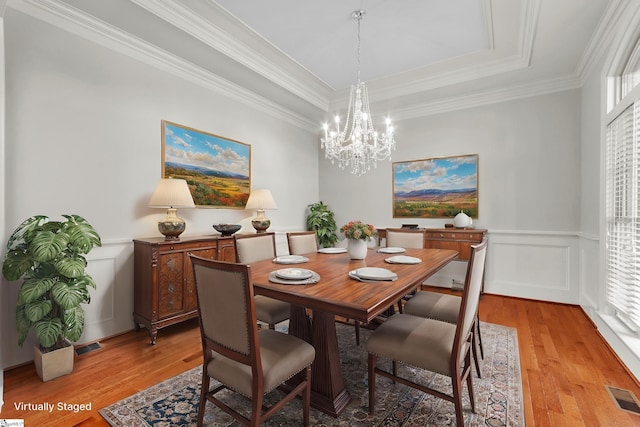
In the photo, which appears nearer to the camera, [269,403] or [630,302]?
[269,403]

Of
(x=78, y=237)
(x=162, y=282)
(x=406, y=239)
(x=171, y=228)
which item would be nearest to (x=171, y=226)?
(x=171, y=228)

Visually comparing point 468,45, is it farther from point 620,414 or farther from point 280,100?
point 620,414

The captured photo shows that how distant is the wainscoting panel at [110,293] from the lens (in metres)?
2.71

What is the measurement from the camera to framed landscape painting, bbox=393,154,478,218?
4.46m

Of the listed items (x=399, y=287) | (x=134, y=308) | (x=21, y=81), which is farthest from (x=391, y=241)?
(x=21, y=81)

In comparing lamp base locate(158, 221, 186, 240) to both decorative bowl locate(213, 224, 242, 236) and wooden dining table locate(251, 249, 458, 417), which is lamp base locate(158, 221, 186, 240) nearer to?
decorative bowl locate(213, 224, 242, 236)

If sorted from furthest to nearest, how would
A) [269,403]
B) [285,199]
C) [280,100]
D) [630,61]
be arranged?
1. [285,199]
2. [280,100]
3. [630,61]
4. [269,403]

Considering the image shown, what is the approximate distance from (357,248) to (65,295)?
6.98 feet

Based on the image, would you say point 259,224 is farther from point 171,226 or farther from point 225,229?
point 171,226

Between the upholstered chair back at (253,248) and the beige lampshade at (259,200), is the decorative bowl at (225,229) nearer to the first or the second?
the beige lampshade at (259,200)

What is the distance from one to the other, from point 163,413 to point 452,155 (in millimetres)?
4645

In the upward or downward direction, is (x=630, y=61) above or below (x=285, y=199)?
above

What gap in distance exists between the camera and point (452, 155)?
460cm

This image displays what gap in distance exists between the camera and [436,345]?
5.29 ft
